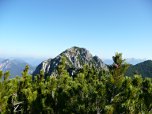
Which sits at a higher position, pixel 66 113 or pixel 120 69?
pixel 120 69

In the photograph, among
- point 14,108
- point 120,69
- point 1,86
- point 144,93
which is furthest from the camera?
point 14,108

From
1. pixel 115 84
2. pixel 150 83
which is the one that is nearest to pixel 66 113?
pixel 115 84

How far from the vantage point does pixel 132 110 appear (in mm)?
33750

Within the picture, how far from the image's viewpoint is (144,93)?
3816 centimetres

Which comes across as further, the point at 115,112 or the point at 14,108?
the point at 14,108

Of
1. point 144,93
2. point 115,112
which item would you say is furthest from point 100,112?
point 144,93

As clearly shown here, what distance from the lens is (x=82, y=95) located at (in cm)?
3662

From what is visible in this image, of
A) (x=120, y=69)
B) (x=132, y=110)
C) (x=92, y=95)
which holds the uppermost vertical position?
(x=120, y=69)

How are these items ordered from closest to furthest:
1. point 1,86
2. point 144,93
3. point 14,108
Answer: point 144,93 → point 1,86 → point 14,108

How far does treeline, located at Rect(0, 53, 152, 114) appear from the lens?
33.6m

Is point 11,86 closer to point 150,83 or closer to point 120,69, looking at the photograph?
point 120,69

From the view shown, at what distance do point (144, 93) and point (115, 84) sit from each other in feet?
22.5

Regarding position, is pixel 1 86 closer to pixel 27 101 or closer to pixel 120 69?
pixel 27 101

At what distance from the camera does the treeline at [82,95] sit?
110 feet
